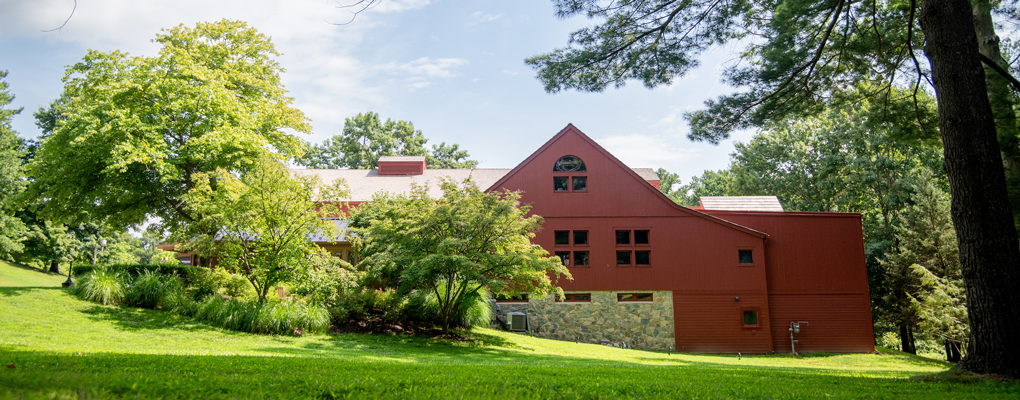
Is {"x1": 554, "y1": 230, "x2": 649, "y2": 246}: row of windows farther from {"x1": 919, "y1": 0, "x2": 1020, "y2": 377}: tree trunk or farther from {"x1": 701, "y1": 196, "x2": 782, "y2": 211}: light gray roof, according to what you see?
{"x1": 919, "y1": 0, "x2": 1020, "y2": 377}: tree trunk

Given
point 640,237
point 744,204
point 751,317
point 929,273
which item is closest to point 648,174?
point 744,204

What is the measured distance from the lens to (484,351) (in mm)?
12805

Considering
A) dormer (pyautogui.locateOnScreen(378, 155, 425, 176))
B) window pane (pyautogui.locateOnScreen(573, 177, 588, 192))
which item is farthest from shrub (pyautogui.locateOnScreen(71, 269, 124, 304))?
dormer (pyautogui.locateOnScreen(378, 155, 425, 176))

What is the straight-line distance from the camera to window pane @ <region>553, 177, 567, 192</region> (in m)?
20.1

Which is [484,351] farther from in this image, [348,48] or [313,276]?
[348,48]

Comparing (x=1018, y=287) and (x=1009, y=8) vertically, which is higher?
(x=1009, y=8)

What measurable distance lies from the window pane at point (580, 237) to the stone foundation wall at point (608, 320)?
1.96 meters

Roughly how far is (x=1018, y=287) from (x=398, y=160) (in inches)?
1001

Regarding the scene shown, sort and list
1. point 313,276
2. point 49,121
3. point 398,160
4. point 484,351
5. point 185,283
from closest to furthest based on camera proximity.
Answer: point 484,351
point 313,276
point 185,283
point 398,160
point 49,121

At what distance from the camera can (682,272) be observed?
A: 1920 centimetres

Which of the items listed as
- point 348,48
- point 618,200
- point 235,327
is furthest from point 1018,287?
point 235,327

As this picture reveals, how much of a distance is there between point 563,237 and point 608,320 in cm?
339

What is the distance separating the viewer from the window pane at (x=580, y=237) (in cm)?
1967

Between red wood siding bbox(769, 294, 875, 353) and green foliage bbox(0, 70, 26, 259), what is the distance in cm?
3650
